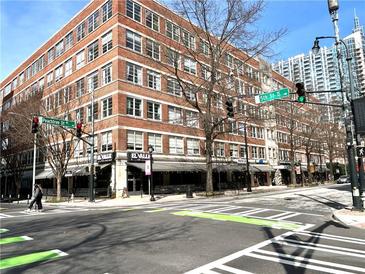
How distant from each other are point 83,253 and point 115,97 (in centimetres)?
2837

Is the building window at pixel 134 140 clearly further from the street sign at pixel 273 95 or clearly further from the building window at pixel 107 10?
the street sign at pixel 273 95

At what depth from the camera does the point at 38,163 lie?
51.8 m

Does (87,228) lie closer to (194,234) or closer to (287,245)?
(194,234)

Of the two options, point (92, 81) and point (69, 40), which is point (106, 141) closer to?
point (92, 81)

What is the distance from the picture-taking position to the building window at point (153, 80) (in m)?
39.5

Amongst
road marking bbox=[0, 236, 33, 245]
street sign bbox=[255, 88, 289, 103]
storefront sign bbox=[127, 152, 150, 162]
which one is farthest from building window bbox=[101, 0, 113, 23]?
road marking bbox=[0, 236, 33, 245]

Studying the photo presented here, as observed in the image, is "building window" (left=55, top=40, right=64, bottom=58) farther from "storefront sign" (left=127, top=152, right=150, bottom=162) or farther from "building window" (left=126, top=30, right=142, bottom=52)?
"storefront sign" (left=127, top=152, right=150, bottom=162)

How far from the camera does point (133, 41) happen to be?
125ft

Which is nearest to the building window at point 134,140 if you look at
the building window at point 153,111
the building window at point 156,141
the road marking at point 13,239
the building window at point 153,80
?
the building window at point 156,141

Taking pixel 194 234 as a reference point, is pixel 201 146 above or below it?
above

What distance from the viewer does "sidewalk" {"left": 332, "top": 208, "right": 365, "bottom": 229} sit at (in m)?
12.5

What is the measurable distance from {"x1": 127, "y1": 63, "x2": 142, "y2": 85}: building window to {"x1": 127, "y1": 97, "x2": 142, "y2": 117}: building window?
209cm

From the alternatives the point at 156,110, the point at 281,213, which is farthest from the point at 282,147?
the point at 281,213

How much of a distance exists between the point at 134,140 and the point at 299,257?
2953cm
